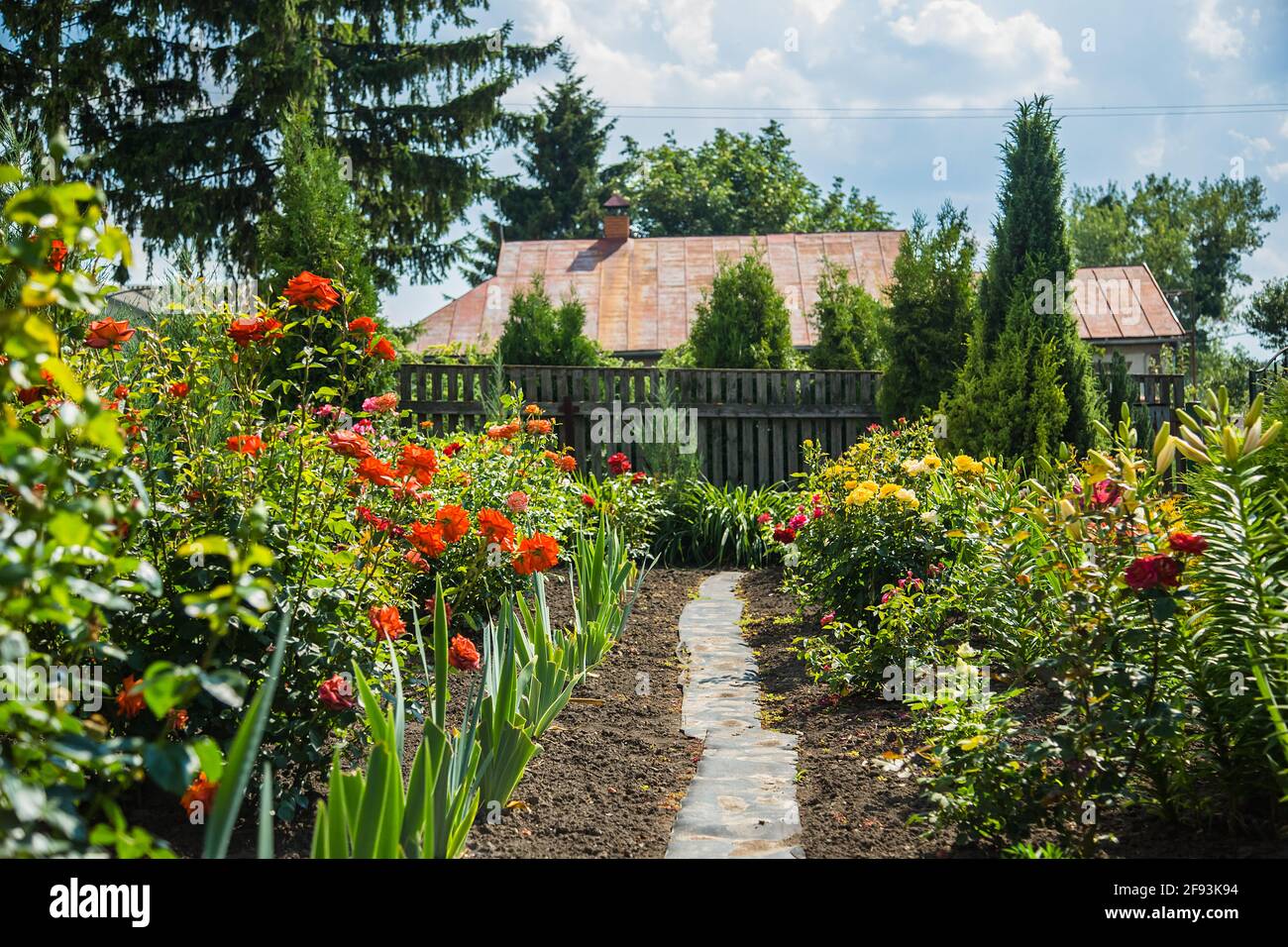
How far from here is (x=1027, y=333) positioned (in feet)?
26.6

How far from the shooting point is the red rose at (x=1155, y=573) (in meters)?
Result: 2.31

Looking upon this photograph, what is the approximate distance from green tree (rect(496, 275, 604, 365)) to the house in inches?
278

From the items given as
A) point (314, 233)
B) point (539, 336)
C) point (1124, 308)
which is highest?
point (1124, 308)

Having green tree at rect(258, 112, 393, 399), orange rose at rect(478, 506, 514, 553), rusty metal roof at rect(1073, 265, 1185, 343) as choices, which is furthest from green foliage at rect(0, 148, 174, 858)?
rusty metal roof at rect(1073, 265, 1185, 343)

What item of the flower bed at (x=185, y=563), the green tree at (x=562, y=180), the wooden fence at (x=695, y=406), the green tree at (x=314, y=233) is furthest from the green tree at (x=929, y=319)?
the green tree at (x=562, y=180)

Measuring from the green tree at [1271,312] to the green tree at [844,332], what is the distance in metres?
31.5

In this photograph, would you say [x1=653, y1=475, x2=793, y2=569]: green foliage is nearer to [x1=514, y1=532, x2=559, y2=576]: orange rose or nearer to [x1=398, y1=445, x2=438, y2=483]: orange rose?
[x1=514, y1=532, x2=559, y2=576]: orange rose

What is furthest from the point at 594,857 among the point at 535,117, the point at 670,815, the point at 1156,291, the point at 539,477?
the point at 1156,291

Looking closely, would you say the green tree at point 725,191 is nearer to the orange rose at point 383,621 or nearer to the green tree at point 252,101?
the green tree at point 252,101

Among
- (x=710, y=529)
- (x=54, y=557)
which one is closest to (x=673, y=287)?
(x=710, y=529)

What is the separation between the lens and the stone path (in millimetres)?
2867

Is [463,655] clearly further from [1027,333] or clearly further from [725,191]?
[725,191]

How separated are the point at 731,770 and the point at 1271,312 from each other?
43.0 metres

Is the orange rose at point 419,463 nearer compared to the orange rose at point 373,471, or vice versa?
the orange rose at point 373,471
